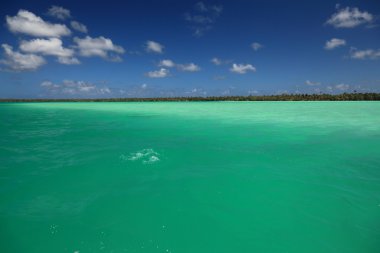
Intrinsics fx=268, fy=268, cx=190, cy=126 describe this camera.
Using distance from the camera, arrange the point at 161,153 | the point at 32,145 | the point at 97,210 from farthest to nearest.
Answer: the point at 32,145
the point at 161,153
the point at 97,210

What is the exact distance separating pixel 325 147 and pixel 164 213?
7.25 m

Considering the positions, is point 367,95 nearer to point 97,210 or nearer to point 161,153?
point 161,153

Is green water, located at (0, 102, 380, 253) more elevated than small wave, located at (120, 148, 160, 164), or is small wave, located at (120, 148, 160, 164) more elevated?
small wave, located at (120, 148, 160, 164)

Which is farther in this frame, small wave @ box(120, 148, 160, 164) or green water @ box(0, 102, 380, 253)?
small wave @ box(120, 148, 160, 164)

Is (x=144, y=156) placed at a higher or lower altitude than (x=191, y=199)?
higher

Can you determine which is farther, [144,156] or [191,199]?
[144,156]

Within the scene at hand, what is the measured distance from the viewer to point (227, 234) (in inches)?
150

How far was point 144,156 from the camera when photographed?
8180 millimetres

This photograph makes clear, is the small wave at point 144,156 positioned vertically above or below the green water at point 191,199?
above

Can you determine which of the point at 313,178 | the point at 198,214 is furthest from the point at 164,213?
the point at 313,178

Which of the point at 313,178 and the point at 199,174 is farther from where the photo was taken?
the point at 199,174

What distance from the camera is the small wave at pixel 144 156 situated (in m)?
7.72

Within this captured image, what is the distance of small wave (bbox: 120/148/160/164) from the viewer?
7.72m

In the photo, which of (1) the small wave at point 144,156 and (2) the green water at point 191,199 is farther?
(1) the small wave at point 144,156
